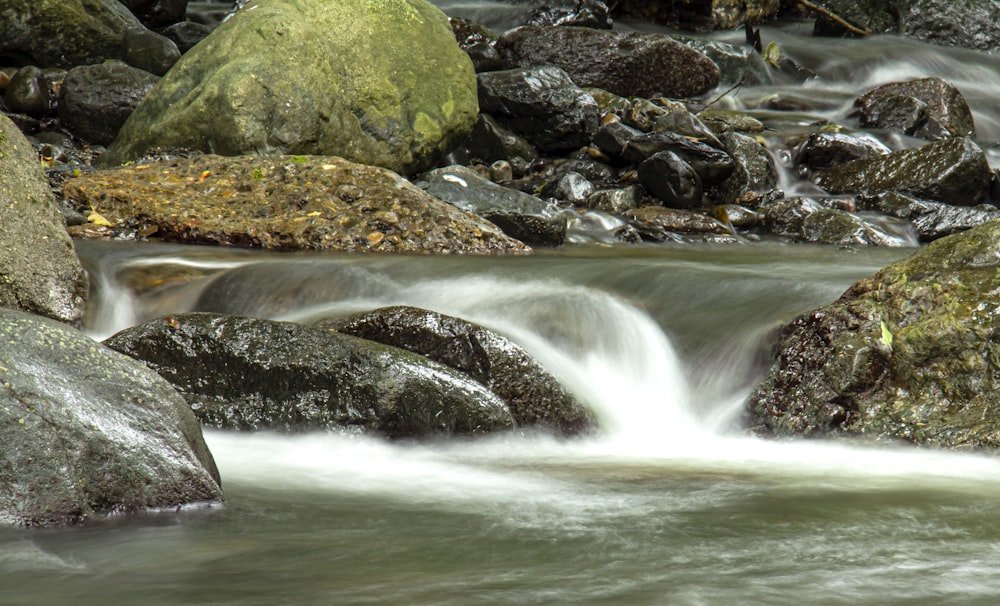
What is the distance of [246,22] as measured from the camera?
399 inches

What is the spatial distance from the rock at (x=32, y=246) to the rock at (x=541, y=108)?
759 cm

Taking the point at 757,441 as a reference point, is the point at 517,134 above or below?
above

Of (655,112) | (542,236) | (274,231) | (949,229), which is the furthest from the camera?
A: (655,112)

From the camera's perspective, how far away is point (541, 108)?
12609 millimetres

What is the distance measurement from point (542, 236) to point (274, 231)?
2497 mm

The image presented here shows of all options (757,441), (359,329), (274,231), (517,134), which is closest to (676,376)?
(757,441)

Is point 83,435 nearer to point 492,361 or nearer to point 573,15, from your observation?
point 492,361

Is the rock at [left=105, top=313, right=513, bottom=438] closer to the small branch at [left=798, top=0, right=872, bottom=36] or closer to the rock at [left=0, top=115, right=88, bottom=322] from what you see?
the rock at [left=0, top=115, right=88, bottom=322]

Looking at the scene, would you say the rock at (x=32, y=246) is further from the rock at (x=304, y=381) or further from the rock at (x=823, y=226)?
the rock at (x=823, y=226)

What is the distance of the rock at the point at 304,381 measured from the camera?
4.36 metres

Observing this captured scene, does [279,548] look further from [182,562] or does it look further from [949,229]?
[949,229]

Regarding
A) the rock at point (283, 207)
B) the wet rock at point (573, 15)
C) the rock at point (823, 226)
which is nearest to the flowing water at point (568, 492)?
the rock at point (283, 207)

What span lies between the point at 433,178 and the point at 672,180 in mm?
3027

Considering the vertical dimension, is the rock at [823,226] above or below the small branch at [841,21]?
below
